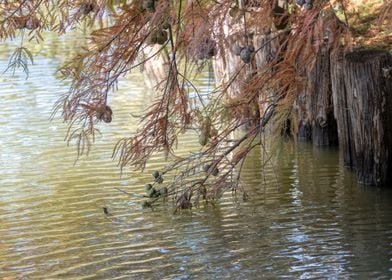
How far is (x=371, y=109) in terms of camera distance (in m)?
9.40

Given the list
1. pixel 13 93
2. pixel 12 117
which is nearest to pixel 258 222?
pixel 12 117

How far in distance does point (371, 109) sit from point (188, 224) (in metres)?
2.18

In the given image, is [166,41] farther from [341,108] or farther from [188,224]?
[341,108]

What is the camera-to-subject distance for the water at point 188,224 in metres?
7.53

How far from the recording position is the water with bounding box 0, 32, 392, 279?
753 centimetres

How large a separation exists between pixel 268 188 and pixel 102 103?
345cm

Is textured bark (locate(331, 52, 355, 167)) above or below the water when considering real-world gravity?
above

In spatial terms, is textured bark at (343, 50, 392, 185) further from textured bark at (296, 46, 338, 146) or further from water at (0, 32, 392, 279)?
textured bark at (296, 46, 338, 146)

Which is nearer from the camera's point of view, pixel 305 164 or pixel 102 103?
pixel 102 103

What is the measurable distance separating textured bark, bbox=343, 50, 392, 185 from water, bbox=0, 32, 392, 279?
271 millimetres

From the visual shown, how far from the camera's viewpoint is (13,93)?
16.2m

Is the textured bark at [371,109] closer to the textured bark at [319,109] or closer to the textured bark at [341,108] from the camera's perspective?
the textured bark at [341,108]

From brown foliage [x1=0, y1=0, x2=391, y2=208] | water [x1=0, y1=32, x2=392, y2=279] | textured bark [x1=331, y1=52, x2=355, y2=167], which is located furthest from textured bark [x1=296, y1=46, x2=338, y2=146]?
brown foliage [x1=0, y1=0, x2=391, y2=208]

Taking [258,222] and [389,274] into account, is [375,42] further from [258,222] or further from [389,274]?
[389,274]
